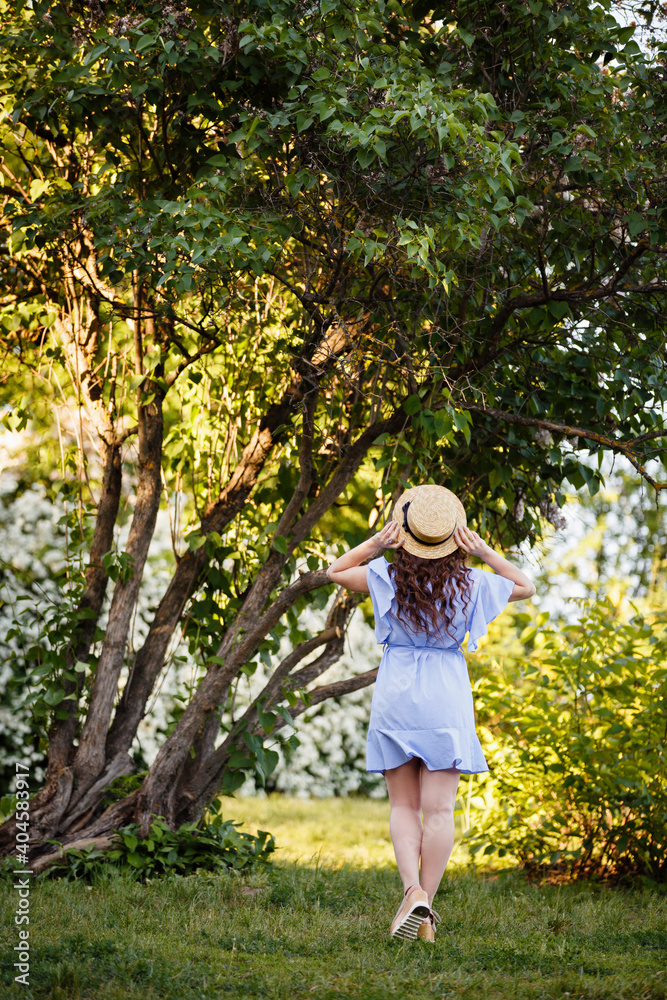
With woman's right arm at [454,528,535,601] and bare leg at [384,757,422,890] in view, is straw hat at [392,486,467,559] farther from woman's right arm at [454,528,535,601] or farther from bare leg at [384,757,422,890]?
bare leg at [384,757,422,890]

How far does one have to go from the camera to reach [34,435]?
646cm

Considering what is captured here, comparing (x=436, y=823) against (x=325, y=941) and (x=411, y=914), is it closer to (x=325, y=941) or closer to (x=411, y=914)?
(x=411, y=914)

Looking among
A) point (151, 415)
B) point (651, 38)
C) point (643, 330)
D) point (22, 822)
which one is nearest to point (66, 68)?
point (151, 415)

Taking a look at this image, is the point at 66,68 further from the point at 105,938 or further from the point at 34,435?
the point at 105,938

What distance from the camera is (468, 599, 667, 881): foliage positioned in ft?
14.2

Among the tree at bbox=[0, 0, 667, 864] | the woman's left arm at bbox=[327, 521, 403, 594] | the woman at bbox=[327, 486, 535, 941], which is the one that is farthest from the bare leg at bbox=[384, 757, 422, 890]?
the tree at bbox=[0, 0, 667, 864]

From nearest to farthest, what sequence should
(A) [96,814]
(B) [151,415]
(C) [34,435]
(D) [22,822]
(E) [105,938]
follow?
(E) [105,938]
(D) [22,822]
(A) [96,814]
(B) [151,415]
(C) [34,435]

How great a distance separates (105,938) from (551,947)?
1.50 metres

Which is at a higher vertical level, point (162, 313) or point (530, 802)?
point (162, 313)

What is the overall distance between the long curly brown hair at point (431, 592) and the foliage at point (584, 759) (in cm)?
153

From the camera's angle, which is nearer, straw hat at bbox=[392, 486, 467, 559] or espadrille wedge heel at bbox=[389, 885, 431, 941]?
espadrille wedge heel at bbox=[389, 885, 431, 941]

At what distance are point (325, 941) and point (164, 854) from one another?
1380mm

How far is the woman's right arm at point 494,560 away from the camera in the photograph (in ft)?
10.6

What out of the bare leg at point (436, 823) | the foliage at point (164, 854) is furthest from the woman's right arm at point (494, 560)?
the foliage at point (164, 854)
